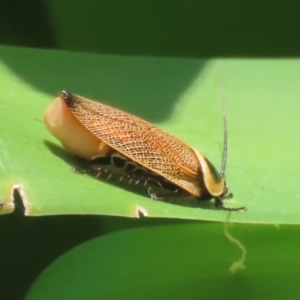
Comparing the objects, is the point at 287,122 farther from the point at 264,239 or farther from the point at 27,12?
the point at 27,12

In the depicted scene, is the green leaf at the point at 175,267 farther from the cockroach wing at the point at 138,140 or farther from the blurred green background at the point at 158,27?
the blurred green background at the point at 158,27

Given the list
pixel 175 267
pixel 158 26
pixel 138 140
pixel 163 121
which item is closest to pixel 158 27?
pixel 158 26

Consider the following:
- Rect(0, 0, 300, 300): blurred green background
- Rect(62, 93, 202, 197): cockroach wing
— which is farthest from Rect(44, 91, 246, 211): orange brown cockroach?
Rect(0, 0, 300, 300): blurred green background

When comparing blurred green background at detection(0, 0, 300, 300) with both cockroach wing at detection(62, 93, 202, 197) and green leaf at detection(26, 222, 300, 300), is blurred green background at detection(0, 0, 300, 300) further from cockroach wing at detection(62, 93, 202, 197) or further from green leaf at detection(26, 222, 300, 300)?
green leaf at detection(26, 222, 300, 300)

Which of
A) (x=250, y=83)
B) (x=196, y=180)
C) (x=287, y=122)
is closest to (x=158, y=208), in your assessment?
(x=196, y=180)

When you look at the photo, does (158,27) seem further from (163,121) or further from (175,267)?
(175,267)

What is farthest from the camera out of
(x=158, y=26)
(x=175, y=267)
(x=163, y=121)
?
(x=158, y=26)
